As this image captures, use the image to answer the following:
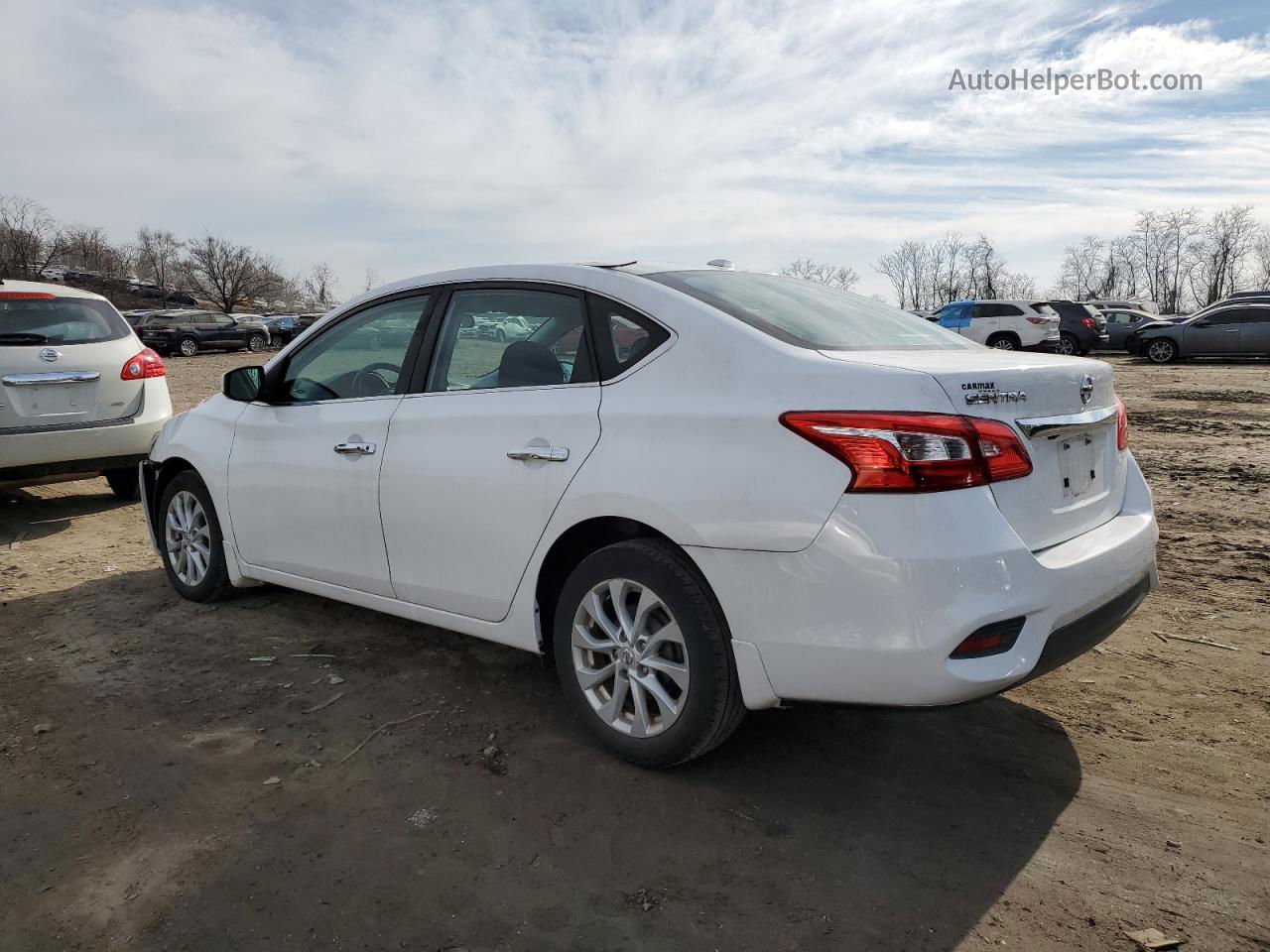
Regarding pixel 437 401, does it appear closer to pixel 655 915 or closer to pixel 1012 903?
pixel 655 915

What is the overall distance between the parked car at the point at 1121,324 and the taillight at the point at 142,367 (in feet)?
92.4

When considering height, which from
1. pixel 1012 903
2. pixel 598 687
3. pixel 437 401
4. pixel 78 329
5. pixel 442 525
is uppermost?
pixel 78 329

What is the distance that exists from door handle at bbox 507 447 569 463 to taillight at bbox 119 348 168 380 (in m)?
4.81

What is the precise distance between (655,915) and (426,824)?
76 cm

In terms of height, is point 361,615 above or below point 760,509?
below

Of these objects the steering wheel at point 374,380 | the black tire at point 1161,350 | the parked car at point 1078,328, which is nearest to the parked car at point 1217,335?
the black tire at point 1161,350

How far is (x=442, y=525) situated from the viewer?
330 cm

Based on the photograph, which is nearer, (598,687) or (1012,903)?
(1012,903)

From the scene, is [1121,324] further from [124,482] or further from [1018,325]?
[124,482]

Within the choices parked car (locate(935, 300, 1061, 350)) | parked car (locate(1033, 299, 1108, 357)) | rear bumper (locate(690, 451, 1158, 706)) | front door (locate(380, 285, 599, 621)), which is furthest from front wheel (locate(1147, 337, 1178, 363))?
front door (locate(380, 285, 599, 621))

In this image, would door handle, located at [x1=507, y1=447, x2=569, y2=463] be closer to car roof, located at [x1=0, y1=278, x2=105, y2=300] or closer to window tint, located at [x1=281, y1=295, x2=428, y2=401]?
window tint, located at [x1=281, y1=295, x2=428, y2=401]

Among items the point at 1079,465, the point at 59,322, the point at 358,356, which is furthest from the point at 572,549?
the point at 59,322

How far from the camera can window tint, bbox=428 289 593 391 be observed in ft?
10.2

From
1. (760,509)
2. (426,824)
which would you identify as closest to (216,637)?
(426,824)
